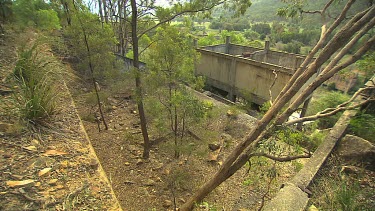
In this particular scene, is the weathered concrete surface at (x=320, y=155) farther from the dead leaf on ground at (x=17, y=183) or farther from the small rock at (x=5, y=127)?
the small rock at (x=5, y=127)

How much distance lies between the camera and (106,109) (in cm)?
894

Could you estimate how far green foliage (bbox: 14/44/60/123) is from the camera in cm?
329

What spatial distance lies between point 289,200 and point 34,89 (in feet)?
13.9

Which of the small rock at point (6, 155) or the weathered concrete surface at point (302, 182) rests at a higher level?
the small rock at point (6, 155)

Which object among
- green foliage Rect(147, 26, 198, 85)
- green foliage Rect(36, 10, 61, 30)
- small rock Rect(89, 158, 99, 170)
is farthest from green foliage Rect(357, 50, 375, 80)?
green foliage Rect(36, 10, 61, 30)

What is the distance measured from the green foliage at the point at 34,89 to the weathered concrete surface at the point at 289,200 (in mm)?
3673

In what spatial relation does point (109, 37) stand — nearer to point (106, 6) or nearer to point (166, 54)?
point (166, 54)

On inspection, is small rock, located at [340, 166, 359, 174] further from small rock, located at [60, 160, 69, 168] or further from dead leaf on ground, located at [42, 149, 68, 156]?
dead leaf on ground, located at [42, 149, 68, 156]

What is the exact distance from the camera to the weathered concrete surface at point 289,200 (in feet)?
10.4

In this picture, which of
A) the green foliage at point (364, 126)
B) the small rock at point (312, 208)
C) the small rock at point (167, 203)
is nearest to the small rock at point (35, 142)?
the small rock at point (167, 203)

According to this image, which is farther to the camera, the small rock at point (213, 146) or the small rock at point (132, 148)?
the small rock at point (213, 146)

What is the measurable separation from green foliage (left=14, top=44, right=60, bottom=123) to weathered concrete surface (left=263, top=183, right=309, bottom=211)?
3673mm

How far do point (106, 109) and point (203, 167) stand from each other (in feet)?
15.5

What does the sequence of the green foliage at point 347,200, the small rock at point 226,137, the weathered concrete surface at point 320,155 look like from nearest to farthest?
the green foliage at point 347,200 → the weathered concrete surface at point 320,155 → the small rock at point 226,137
